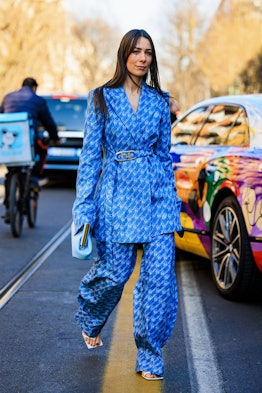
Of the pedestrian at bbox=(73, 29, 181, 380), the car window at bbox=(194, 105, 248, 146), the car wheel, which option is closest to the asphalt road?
the car wheel

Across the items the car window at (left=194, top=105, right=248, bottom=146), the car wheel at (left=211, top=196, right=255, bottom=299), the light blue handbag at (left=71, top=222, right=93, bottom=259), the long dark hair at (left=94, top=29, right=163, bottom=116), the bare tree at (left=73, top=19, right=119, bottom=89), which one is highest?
the long dark hair at (left=94, top=29, right=163, bottom=116)

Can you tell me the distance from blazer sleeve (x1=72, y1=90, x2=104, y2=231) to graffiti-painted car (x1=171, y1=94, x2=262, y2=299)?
1.65 m

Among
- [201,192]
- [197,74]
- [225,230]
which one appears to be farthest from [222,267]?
[197,74]

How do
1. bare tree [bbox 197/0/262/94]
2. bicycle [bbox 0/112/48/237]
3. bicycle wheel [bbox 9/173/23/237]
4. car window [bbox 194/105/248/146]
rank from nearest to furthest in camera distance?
car window [bbox 194/105/248/146] < bicycle wheel [bbox 9/173/23/237] < bicycle [bbox 0/112/48/237] < bare tree [bbox 197/0/262/94]

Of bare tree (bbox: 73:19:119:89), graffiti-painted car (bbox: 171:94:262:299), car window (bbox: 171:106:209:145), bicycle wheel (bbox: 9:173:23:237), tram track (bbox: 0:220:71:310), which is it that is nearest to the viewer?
graffiti-painted car (bbox: 171:94:262:299)

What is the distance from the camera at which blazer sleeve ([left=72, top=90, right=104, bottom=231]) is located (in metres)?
4.55

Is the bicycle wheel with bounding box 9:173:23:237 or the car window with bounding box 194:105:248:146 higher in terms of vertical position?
the car window with bounding box 194:105:248:146

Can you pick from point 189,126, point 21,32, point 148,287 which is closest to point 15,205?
point 189,126

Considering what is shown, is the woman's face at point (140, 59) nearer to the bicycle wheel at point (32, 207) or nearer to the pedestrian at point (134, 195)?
the pedestrian at point (134, 195)

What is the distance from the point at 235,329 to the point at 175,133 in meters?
3.10

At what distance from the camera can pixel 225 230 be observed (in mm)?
6578

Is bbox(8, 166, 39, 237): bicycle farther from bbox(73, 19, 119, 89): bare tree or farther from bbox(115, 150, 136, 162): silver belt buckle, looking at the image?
bbox(73, 19, 119, 89): bare tree

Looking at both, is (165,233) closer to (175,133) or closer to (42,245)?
(175,133)

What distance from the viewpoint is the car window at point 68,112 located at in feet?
56.8
